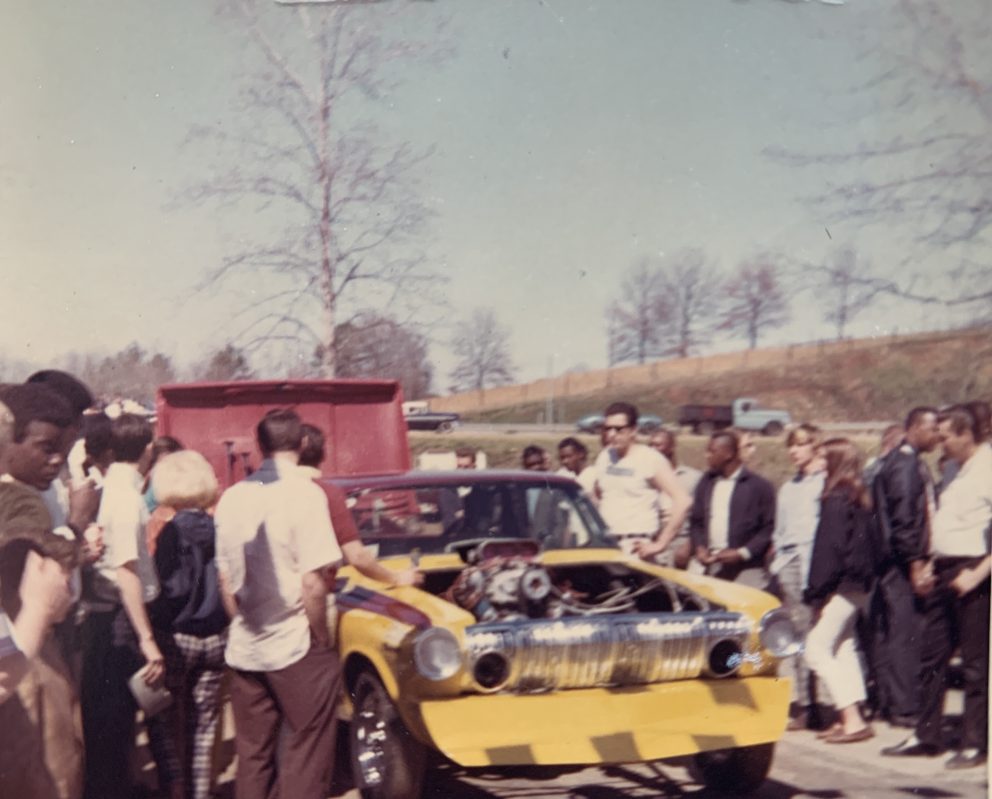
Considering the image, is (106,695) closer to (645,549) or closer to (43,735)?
(43,735)

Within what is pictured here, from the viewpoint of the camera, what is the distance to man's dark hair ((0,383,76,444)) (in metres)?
4.47

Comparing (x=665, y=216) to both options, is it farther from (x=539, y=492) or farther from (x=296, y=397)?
(x=296, y=397)

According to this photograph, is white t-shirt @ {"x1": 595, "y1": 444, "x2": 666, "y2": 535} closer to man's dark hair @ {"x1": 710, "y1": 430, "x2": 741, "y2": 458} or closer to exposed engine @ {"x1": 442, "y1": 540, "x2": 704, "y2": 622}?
man's dark hair @ {"x1": 710, "y1": 430, "x2": 741, "y2": 458}

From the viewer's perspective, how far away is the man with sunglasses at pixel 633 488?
5965 mm

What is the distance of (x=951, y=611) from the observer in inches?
212

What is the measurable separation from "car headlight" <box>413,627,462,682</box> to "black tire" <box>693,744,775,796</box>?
1155 millimetres

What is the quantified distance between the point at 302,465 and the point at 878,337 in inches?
113

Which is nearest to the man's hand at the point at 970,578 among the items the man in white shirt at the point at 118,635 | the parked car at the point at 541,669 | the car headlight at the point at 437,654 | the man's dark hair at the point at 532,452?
the parked car at the point at 541,669

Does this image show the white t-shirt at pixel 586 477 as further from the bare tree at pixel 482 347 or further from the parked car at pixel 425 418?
the bare tree at pixel 482 347

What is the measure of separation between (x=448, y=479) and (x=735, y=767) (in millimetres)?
1790

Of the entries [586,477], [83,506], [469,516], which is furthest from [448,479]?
[83,506]

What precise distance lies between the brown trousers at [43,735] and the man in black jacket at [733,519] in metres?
3.06

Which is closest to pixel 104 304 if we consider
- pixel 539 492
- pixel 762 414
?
pixel 539 492

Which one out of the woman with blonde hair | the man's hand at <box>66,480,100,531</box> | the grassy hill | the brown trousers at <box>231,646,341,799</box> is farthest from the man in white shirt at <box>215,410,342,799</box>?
the grassy hill
